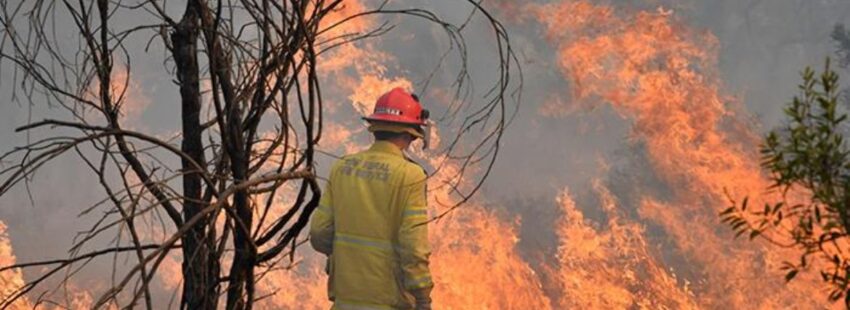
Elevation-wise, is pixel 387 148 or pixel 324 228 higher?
pixel 387 148

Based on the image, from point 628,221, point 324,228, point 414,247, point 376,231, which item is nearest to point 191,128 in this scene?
point 414,247

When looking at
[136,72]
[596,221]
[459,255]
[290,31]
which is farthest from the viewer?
[136,72]

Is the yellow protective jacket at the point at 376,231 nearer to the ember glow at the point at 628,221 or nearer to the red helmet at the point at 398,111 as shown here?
the red helmet at the point at 398,111

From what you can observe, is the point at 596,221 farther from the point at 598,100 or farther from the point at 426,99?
the point at 426,99

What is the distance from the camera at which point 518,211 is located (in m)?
26.7

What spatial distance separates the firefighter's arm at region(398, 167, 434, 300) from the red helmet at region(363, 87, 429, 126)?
1.45 ft

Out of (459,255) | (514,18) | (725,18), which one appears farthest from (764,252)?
(725,18)

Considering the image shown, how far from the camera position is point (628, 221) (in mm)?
23219

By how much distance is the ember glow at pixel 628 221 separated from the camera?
17.8 meters

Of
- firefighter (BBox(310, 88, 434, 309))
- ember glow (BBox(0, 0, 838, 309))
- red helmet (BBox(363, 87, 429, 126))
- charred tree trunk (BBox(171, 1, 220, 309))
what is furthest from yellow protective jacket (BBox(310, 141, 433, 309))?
ember glow (BBox(0, 0, 838, 309))

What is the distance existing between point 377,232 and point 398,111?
0.63 meters

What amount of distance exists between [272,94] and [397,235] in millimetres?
2052

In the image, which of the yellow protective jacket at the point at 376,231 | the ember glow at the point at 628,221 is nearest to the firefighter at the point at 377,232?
the yellow protective jacket at the point at 376,231

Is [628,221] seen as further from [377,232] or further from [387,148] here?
[377,232]
